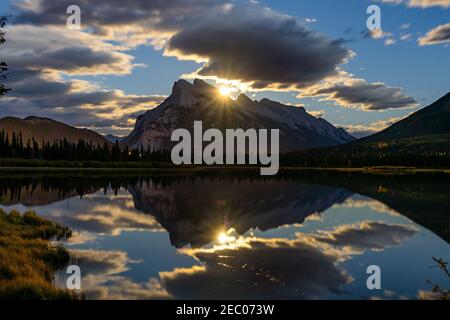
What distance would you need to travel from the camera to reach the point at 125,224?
4625 centimetres

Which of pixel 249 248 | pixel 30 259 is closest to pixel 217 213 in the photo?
pixel 249 248

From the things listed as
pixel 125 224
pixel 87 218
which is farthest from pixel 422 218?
pixel 87 218

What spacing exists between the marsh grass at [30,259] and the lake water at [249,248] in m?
1.46

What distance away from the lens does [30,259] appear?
24141 millimetres

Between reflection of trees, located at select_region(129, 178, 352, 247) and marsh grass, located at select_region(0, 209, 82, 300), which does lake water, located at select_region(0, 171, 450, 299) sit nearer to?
reflection of trees, located at select_region(129, 178, 352, 247)

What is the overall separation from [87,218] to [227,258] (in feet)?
87.3

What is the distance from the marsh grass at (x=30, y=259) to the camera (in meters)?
17.9

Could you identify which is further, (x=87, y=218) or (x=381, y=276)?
(x=87, y=218)

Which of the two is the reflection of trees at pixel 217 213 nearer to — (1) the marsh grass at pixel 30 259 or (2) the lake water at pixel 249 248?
(2) the lake water at pixel 249 248

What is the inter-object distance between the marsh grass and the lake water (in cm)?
146

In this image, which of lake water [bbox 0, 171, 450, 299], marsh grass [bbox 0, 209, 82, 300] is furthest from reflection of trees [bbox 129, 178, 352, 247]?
marsh grass [bbox 0, 209, 82, 300]
